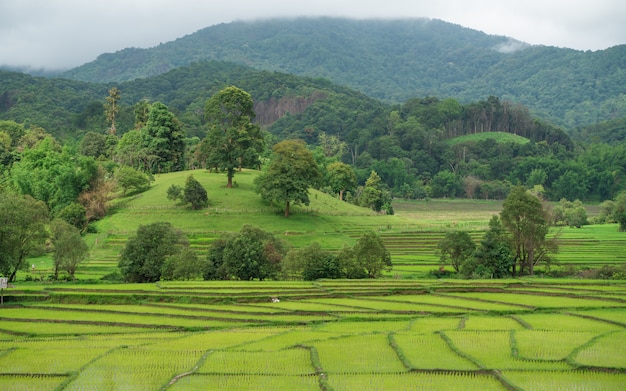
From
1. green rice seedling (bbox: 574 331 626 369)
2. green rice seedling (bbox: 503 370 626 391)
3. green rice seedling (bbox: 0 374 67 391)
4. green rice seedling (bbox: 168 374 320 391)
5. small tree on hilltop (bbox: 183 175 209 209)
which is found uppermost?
small tree on hilltop (bbox: 183 175 209 209)

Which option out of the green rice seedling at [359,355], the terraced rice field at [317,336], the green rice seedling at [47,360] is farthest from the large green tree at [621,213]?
the green rice seedling at [47,360]

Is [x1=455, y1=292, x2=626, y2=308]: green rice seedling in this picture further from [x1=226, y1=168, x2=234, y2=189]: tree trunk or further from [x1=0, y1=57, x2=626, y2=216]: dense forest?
[x1=0, y1=57, x2=626, y2=216]: dense forest

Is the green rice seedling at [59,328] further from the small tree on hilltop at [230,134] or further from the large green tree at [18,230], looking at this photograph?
the small tree on hilltop at [230,134]

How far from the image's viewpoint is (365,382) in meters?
24.8

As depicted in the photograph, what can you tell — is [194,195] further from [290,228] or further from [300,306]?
[300,306]

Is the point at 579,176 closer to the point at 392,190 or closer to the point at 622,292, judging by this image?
the point at 392,190

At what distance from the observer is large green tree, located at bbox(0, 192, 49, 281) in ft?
162

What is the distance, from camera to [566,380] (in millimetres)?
24859

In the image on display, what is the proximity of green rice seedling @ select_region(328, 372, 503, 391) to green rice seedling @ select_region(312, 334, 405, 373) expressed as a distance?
782 millimetres

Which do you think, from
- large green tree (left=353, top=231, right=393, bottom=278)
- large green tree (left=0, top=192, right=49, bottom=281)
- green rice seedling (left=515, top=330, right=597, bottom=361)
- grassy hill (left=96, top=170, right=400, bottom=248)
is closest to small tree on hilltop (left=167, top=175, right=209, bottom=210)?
grassy hill (left=96, top=170, right=400, bottom=248)

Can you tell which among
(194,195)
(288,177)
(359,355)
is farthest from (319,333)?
(194,195)

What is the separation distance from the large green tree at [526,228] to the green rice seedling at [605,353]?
2675 centimetres

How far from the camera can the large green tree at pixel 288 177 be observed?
254 ft

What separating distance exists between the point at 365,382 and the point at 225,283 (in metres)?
26.5
